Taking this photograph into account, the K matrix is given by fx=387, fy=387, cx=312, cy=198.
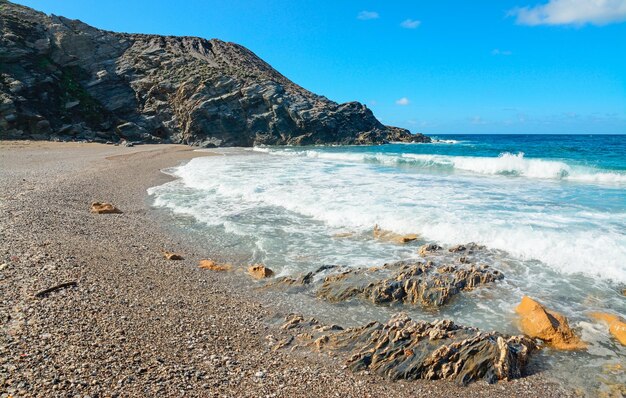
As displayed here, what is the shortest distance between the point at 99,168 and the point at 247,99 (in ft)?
113

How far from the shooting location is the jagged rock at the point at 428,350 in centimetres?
409

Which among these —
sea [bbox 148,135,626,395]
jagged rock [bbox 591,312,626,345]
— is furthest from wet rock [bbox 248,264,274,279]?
jagged rock [bbox 591,312,626,345]

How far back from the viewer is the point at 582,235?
8445 mm

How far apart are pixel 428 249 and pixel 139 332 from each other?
18.3 feet

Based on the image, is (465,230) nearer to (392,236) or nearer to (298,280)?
(392,236)

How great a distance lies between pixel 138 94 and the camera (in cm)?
5081

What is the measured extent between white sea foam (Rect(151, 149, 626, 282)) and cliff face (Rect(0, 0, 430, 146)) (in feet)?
105

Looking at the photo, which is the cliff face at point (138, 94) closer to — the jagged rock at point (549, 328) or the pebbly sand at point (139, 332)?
the pebbly sand at point (139, 332)

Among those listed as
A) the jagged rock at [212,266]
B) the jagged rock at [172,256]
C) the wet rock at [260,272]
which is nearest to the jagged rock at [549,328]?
the wet rock at [260,272]

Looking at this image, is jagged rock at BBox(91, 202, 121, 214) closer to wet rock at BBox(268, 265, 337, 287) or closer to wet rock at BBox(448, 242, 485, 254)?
wet rock at BBox(268, 265, 337, 287)

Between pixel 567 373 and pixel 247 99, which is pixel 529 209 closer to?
pixel 567 373

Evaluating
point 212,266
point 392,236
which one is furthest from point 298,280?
point 392,236

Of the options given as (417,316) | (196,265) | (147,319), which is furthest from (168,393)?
(196,265)

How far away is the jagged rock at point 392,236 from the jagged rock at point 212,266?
3611 mm
